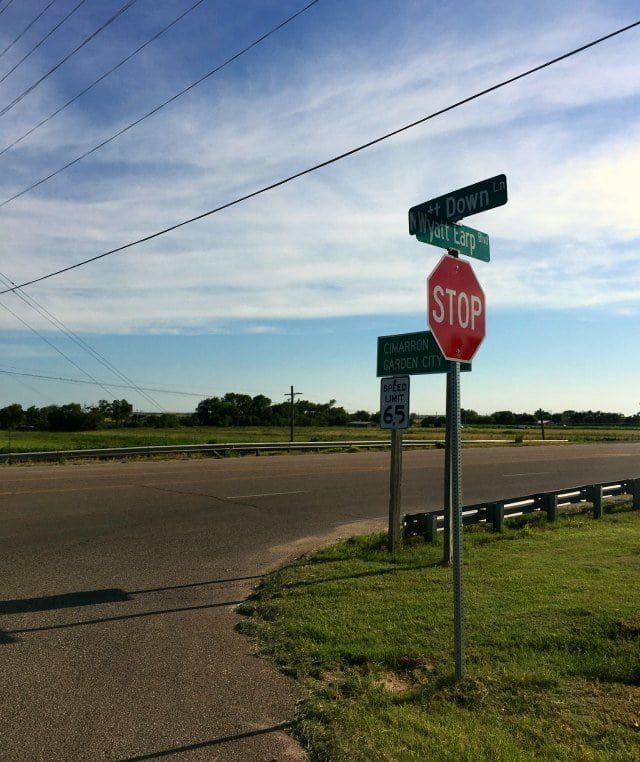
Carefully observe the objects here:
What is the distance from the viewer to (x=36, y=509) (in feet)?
41.5

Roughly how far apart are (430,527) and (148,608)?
14.5ft

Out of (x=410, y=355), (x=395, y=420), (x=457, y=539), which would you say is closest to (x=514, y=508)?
(x=395, y=420)

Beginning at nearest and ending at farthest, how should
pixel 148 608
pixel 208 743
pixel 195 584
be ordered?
1. pixel 208 743
2. pixel 148 608
3. pixel 195 584

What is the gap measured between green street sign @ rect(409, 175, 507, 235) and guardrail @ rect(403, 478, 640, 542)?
17.2 ft

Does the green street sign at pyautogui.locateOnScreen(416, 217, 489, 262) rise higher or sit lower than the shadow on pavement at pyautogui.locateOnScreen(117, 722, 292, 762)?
higher

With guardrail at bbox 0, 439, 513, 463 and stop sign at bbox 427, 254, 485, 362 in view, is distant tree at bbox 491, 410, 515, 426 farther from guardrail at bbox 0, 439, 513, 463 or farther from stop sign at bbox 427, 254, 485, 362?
stop sign at bbox 427, 254, 485, 362

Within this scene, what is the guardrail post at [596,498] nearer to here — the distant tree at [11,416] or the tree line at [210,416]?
the tree line at [210,416]

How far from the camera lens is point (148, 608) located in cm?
670

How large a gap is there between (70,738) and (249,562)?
503 centimetres

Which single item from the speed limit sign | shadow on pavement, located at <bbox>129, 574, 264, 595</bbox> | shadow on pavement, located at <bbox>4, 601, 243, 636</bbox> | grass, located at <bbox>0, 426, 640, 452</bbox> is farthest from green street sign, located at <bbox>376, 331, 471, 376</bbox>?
grass, located at <bbox>0, 426, 640, 452</bbox>

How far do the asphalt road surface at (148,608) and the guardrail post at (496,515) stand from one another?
215 cm

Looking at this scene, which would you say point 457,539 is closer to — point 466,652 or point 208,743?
point 466,652

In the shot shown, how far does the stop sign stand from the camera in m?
4.44

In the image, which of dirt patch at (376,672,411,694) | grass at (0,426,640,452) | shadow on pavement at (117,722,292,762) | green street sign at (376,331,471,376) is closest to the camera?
shadow on pavement at (117,722,292,762)
